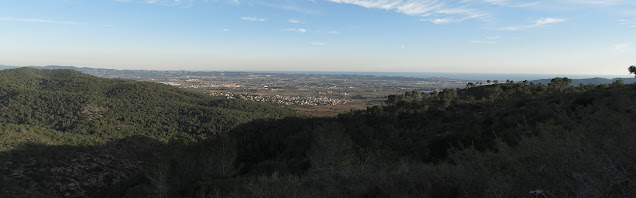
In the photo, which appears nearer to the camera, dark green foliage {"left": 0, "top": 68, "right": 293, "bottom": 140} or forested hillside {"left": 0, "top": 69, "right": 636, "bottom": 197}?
forested hillside {"left": 0, "top": 69, "right": 636, "bottom": 197}

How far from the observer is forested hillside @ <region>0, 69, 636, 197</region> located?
6.11 meters

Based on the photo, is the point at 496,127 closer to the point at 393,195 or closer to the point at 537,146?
the point at 537,146

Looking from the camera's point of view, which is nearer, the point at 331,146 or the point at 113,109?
the point at 331,146

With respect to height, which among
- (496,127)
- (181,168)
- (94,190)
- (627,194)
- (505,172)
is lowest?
(94,190)

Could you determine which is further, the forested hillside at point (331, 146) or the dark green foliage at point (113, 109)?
the dark green foliage at point (113, 109)

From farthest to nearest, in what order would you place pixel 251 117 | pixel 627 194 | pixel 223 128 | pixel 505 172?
1. pixel 251 117
2. pixel 223 128
3. pixel 505 172
4. pixel 627 194

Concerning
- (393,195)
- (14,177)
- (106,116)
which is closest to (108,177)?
(14,177)

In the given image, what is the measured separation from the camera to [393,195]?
6918 mm

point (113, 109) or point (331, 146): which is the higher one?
point (331, 146)

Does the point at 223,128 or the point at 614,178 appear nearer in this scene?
A: the point at 614,178

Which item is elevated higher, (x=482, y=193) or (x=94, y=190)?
(x=482, y=193)

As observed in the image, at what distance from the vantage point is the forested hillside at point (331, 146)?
20.1ft

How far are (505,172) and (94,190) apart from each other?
153 feet

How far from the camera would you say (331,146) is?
993 inches
